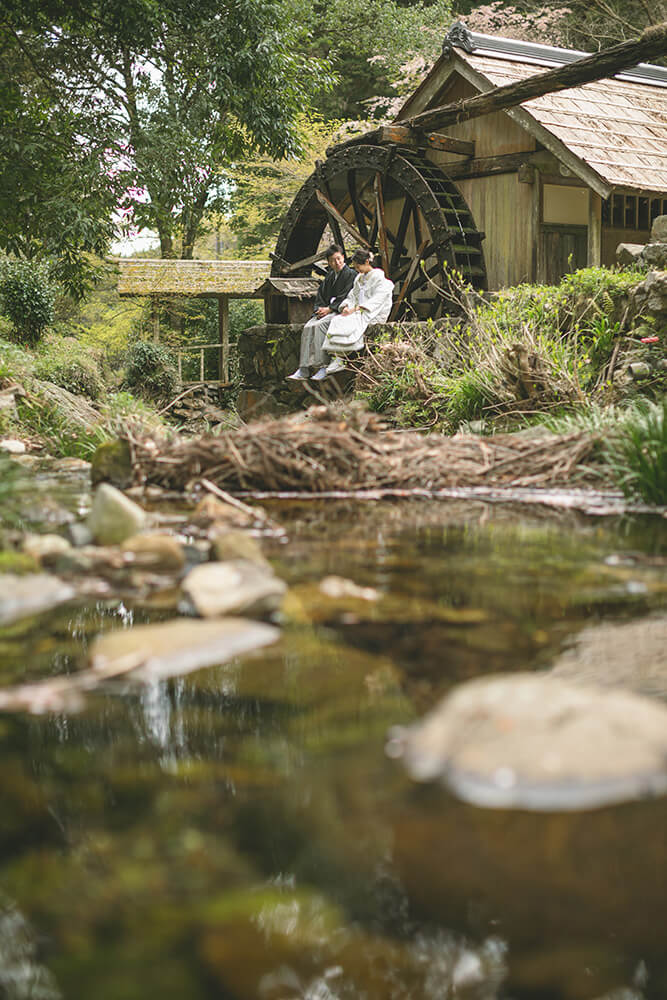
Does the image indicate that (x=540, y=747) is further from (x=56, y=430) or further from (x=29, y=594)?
(x=56, y=430)

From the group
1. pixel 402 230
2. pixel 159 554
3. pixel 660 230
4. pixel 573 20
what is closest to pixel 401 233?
pixel 402 230

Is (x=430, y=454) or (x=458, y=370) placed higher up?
(x=458, y=370)

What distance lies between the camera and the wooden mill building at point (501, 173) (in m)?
10.6

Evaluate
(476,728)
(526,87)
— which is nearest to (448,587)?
(476,728)

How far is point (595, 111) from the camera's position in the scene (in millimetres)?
11500

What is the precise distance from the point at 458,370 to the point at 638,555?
14.0ft

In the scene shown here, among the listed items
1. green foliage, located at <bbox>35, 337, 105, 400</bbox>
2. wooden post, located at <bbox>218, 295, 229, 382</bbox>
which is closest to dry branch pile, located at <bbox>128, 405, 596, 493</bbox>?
green foliage, located at <bbox>35, 337, 105, 400</bbox>

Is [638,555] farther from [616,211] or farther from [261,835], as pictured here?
→ [616,211]

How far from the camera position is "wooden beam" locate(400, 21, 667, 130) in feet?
26.9

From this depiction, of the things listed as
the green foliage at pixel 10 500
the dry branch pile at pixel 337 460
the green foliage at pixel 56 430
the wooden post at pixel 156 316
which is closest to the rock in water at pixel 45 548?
the green foliage at pixel 10 500

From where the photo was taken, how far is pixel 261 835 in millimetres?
1363

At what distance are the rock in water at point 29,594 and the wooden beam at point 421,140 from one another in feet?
35.9

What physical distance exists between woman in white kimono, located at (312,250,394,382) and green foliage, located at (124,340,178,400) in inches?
382

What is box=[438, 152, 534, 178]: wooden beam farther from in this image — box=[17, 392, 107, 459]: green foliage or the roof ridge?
box=[17, 392, 107, 459]: green foliage
